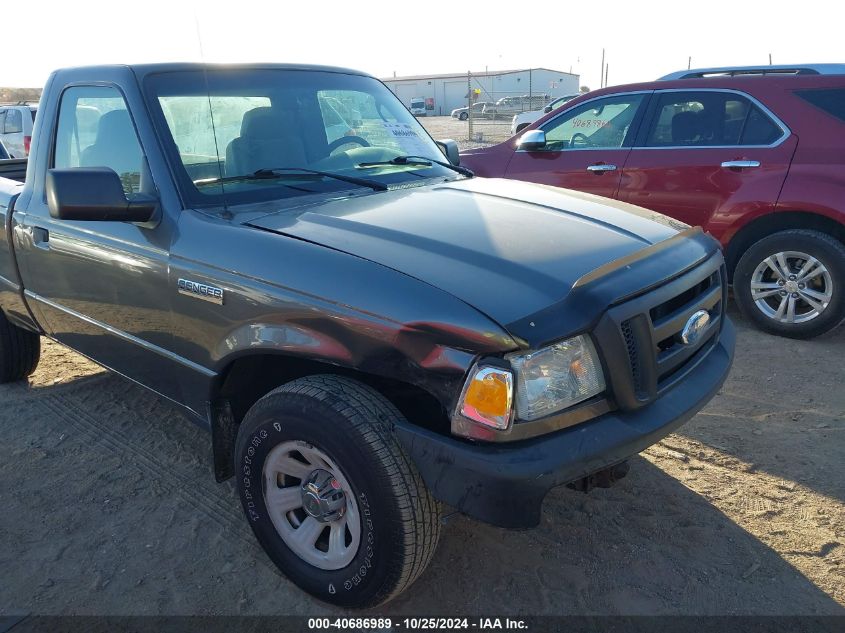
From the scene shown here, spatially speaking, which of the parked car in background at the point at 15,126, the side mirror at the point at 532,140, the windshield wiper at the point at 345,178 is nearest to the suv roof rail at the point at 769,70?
the side mirror at the point at 532,140

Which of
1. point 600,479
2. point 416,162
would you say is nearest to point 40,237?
point 416,162

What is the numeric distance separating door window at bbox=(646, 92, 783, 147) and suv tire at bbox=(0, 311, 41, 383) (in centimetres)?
484

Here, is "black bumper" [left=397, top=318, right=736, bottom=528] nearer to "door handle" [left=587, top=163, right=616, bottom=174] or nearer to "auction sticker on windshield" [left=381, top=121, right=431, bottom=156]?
"auction sticker on windshield" [left=381, top=121, right=431, bottom=156]

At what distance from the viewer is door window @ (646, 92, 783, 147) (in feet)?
16.7

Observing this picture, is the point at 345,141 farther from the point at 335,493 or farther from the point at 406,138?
the point at 335,493

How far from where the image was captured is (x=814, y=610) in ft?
7.94

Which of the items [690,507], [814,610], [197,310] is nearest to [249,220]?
[197,310]

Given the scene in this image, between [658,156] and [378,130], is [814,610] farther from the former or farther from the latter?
[658,156]

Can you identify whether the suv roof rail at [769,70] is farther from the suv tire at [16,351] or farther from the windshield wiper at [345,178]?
the suv tire at [16,351]

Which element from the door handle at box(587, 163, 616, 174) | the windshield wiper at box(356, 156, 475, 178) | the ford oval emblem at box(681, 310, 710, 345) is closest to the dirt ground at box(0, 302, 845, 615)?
the ford oval emblem at box(681, 310, 710, 345)

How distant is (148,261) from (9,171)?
3.08 m

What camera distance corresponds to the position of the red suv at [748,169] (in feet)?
15.8

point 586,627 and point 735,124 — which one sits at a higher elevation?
point 735,124

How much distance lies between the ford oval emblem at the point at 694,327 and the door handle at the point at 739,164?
2.95m
